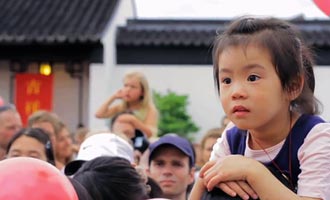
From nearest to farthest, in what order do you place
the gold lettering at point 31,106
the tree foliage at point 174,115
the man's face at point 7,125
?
the man's face at point 7,125, the tree foliage at point 174,115, the gold lettering at point 31,106

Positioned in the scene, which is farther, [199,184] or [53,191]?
[199,184]

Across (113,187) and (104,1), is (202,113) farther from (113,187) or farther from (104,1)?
(113,187)

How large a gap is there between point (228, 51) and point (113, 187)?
2.55 feet

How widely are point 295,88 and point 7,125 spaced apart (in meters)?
3.41

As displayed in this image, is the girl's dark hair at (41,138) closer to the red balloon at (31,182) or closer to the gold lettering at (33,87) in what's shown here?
the red balloon at (31,182)

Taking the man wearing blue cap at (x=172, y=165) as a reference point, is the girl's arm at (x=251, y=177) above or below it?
above

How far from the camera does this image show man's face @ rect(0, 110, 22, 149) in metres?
4.81

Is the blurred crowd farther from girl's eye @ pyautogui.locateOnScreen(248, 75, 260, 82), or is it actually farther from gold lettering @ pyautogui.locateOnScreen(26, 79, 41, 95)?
gold lettering @ pyautogui.locateOnScreen(26, 79, 41, 95)

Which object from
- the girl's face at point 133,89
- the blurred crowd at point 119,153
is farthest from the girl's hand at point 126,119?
the girl's face at point 133,89

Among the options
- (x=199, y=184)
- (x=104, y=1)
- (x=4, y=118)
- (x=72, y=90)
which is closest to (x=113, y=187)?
(x=199, y=184)

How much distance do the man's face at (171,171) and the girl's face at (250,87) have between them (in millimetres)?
2251

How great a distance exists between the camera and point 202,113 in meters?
13.7

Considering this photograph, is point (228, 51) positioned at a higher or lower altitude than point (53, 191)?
higher

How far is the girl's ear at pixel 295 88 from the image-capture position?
1.76m
